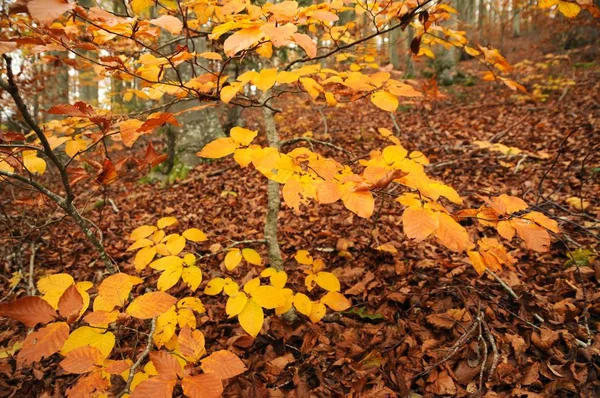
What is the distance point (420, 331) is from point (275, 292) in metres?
1.01

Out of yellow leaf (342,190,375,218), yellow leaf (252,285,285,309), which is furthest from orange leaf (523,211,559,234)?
yellow leaf (252,285,285,309)

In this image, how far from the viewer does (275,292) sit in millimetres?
1529

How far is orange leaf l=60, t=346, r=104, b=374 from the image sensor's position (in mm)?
1072

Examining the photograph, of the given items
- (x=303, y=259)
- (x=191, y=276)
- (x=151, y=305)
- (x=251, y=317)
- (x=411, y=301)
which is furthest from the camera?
(x=411, y=301)

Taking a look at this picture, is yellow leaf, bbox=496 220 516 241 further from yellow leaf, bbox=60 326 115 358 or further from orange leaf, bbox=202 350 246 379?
yellow leaf, bbox=60 326 115 358

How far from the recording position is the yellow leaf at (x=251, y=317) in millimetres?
1437

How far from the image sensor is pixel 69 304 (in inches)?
41.1

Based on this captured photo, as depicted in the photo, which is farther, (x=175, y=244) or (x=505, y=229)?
(x=175, y=244)

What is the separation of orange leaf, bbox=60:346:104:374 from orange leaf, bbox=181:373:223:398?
359 millimetres

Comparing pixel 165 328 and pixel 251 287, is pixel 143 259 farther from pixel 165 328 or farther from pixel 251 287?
pixel 251 287

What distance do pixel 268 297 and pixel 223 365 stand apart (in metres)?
0.39

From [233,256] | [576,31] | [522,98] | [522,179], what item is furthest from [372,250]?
[576,31]

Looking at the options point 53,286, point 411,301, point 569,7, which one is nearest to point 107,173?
point 53,286

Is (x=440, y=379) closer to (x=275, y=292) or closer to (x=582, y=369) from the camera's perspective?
(x=582, y=369)
